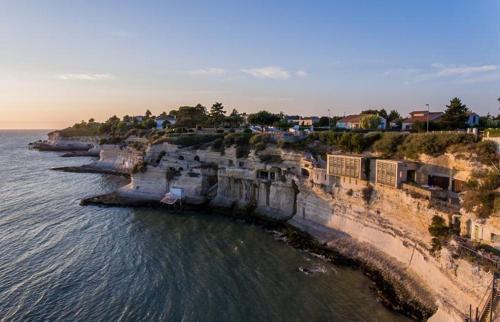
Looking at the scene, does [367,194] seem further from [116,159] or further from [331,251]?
[116,159]

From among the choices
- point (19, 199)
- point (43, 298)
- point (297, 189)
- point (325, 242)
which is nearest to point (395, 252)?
point (325, 242)

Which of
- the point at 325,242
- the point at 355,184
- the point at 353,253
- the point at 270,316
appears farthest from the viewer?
the point at 355,184

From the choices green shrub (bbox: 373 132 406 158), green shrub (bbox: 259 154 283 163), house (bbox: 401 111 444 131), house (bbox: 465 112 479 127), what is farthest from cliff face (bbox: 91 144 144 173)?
house (bbox: 465 112 479 127)

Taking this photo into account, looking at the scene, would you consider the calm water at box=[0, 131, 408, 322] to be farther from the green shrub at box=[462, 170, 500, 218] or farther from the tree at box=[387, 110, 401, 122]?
the tree at box=[387, 110, 401, 122]

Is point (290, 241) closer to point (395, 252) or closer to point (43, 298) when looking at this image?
point (395, 252)

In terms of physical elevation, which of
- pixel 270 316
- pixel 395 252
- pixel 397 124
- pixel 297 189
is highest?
pixel 397 124

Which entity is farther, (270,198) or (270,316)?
(270,198)

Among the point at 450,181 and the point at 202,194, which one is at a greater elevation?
the point at 450,181

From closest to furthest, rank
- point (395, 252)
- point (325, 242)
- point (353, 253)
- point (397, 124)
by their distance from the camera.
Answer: point (395, 252)
point (353, 253)
point (325, 242)
point (397, 124)
